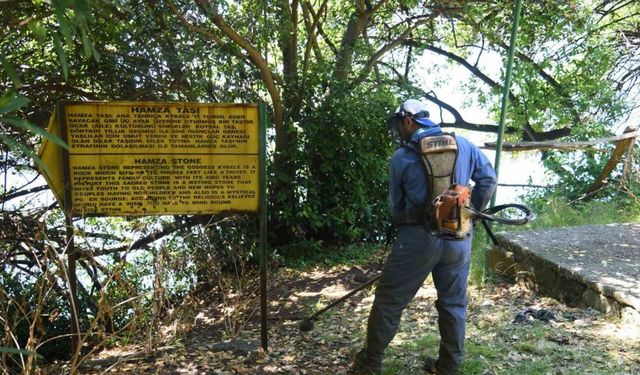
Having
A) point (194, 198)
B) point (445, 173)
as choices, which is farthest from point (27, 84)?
point (445, 173)

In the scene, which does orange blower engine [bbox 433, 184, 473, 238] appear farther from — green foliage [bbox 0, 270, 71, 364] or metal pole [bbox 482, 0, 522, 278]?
green foliage [bbox 0, 270, 71, 364]

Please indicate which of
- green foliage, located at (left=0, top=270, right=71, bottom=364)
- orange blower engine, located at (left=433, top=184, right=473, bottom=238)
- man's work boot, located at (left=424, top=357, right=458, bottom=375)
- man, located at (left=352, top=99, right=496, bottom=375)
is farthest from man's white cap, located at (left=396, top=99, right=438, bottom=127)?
green foliage, located at (left=0, top=270, right=71, bottom=364)

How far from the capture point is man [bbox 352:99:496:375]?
3584 mm

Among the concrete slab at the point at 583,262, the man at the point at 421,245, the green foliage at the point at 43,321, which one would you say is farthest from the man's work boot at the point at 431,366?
the green foliage at the point at 43,321

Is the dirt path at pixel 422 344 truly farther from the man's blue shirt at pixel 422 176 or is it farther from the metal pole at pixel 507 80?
the man's blue shirt at pixel 422 176

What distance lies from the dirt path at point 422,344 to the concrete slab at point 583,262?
0.15 metres

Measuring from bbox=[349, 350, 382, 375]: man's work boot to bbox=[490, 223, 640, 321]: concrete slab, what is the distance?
2095 millimetres

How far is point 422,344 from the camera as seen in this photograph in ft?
14.8

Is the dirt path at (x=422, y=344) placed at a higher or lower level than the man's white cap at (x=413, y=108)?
Result: lower

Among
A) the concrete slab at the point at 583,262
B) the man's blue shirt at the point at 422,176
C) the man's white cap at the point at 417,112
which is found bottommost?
the concrete slab at the point at 583,262

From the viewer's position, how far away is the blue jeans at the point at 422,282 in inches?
142

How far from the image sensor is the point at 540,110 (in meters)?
10.9

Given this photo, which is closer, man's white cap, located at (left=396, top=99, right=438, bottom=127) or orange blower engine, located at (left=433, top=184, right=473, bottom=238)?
orange blower engine, located at (left=433, top=184, right=473, bottom=238)

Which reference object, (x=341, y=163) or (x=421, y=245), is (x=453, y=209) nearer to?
(x=421, y=245)
